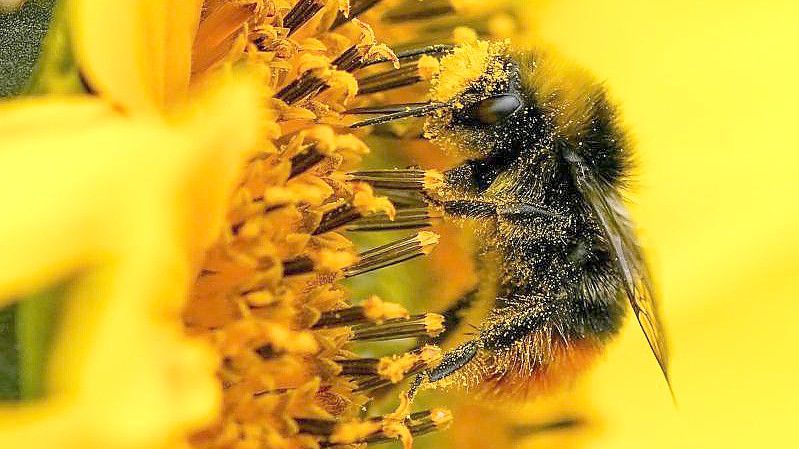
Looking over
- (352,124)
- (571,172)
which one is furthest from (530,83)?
(352,124)

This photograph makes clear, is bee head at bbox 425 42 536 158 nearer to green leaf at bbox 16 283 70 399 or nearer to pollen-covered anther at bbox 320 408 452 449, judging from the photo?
pollen-covered anther at bbox 320 408 452 449

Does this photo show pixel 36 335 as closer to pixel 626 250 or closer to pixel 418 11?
pixel 626 250

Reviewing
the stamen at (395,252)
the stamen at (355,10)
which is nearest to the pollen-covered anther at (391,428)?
the stamen at (395,252)

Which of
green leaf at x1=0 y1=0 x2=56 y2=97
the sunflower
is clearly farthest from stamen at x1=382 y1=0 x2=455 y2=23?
green leaf at x1=0 y1=0 x2=56 y2=97

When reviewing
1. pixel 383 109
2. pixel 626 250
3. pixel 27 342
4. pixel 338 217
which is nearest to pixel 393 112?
pixel 383 109

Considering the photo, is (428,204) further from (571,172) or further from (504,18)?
(504,18)

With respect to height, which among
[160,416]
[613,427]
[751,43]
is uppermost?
[751,43]
